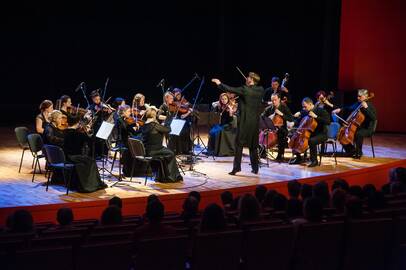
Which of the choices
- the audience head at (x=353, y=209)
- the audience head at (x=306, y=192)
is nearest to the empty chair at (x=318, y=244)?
the audience head at (x=353, y=209)

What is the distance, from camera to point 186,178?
9.84 m

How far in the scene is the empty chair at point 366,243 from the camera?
5387 millimetres

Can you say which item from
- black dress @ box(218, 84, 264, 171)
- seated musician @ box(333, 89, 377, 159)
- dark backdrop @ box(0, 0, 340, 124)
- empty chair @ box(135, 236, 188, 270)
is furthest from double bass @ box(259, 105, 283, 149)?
empty chair @ box(135, 236, 188, 270)

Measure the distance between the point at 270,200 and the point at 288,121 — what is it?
5.18m

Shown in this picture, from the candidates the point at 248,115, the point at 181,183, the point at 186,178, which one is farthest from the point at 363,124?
the point at 181,183

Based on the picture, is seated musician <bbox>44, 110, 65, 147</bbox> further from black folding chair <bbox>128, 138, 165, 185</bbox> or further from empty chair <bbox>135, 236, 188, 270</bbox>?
empty chair <bbox>135, 236, 188, 270</bbox>

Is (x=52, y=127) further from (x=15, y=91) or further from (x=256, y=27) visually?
(x=256, y=27)

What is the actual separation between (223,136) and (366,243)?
22.6 ft

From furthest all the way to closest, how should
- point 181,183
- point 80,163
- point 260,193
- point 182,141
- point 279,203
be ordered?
point 182,141, point 181,183, point 80,163, point 260,193, point 279,203

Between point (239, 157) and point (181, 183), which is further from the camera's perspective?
point (239, 157)

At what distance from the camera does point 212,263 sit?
16.2 ft

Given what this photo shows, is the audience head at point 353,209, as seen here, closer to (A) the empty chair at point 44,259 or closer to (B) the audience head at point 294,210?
(B) the audience head at point 294,210

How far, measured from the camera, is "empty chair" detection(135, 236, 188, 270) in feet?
15.5

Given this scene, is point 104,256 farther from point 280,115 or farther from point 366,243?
point 280,115
